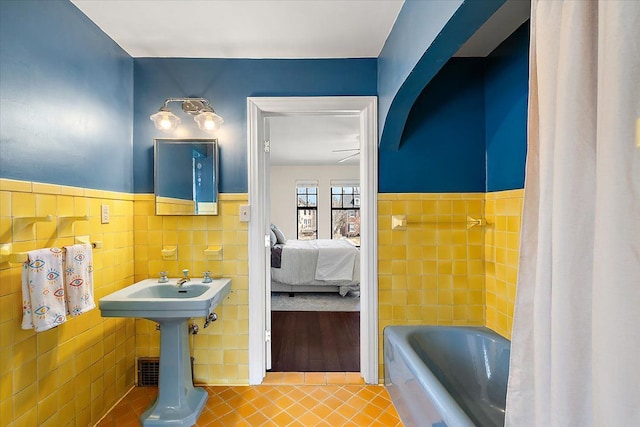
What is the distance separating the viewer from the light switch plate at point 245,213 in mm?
2279

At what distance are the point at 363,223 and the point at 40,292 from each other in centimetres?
181

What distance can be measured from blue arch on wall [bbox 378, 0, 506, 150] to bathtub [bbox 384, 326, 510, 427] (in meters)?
1.30

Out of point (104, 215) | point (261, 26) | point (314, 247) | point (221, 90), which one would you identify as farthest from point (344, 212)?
point (104, 215)

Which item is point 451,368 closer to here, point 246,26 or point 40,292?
point 40,292

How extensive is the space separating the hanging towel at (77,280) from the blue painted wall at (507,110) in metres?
2.39

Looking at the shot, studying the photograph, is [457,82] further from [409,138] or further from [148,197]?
[148,197]

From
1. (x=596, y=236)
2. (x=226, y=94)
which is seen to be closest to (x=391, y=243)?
(x=226, y=94)

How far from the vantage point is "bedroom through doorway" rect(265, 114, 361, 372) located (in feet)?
9.34

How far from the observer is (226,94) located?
2.31 m

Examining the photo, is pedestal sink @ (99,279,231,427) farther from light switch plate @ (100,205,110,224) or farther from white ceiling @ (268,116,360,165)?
white ceiling @ (268,116,360,165)

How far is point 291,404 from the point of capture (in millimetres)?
2062

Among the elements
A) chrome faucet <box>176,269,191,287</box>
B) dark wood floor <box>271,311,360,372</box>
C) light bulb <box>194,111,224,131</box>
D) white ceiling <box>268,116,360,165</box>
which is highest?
white ceiling <box>268,116,360,165</box>

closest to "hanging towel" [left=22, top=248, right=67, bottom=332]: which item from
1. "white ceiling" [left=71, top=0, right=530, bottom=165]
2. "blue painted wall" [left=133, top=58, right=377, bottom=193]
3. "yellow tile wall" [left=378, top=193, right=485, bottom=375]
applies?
"blue painted wall" [left=133, top=58, right=377, bottom=193]

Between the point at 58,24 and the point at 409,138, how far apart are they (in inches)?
83.5
